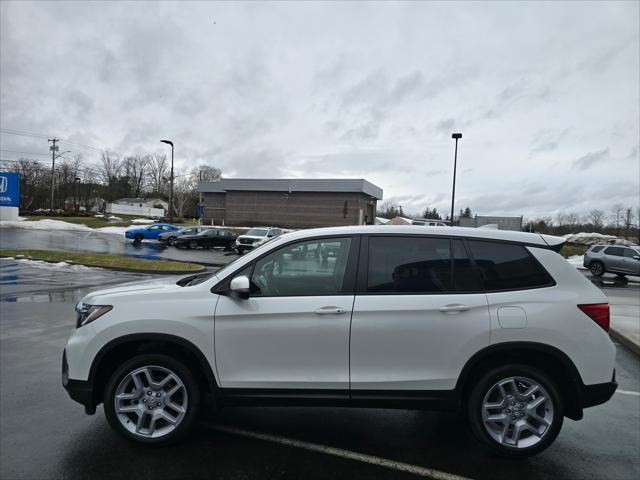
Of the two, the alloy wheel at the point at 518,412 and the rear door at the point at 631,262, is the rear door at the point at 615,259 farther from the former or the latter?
the alloy wheel at the point at 518,412

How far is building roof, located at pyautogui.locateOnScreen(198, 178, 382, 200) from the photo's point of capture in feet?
182

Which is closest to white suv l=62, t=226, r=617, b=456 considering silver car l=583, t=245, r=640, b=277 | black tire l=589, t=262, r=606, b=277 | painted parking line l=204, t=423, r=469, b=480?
painted parking line l=204, t=423, r=469, b=480

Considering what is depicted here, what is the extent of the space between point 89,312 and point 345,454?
7.81 feet

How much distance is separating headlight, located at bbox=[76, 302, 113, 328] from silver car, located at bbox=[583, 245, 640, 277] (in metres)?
23.0

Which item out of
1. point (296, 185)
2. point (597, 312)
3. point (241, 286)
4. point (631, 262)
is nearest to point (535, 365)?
point (597, 312)

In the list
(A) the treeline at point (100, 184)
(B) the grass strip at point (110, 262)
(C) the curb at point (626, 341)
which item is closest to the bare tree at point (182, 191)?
(A) the treeline at point (100, 184)

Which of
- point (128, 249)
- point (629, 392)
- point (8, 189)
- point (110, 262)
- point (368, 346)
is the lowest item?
point (128, 249)

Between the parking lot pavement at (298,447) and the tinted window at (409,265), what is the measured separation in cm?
132

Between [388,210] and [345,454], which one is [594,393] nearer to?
[345,454]

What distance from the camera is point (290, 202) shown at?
2302 inches

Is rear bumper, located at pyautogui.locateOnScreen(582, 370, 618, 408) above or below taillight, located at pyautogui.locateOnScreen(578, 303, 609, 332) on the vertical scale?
below

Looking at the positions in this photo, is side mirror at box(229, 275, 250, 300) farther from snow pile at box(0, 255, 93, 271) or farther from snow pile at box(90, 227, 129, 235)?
snow pile at box(90, 227, 129, 235)

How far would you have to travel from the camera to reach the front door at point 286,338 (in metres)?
3.13

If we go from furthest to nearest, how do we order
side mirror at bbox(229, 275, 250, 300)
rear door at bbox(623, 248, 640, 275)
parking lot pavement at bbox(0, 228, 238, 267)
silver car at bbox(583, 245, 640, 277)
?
1. parking lot pavement at bbox(0, 228, 238, 267)
2. silver car at bbox(583, 245, 640, 277)
3. rear door at bbox(623, 248, 640, 275)
4. side mirror at bbox(229, 275, 250, 300)
